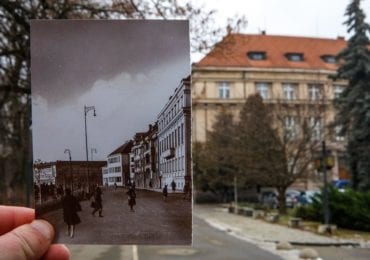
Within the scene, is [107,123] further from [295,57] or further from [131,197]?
[295,57]

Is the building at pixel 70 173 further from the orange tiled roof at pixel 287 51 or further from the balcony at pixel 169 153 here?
the orange tiled roof at pixel 287 51

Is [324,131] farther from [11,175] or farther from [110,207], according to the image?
[110,207]

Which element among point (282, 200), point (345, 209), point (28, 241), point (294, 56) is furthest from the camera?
point (294, 56)

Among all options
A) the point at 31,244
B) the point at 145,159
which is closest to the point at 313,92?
the point at 145,159

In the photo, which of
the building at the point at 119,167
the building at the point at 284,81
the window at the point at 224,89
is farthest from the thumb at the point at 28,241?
the window at the point at 224,89

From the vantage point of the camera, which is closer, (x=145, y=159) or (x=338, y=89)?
(x=145, y=159)

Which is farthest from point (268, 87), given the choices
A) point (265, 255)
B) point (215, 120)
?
point (265, 255)
